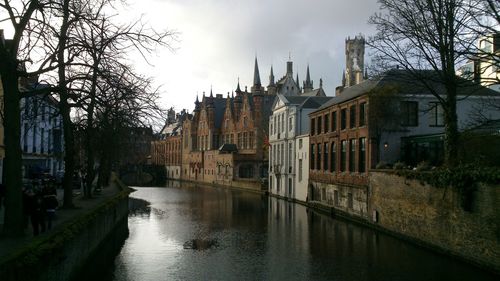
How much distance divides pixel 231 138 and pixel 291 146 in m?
36.8

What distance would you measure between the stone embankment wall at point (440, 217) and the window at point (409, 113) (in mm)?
4855

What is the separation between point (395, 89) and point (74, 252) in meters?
21.7

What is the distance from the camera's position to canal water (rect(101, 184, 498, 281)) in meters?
16.9

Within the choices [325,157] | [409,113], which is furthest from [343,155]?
[409,113]

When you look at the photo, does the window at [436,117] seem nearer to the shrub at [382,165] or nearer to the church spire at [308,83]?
the shrub at [382,165]

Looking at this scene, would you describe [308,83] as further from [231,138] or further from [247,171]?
[247,171]

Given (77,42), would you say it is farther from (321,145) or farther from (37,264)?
(321,145)

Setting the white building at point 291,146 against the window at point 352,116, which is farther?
the white building at point 291,146

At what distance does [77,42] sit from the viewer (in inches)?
510

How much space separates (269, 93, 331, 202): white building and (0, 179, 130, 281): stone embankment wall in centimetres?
2593

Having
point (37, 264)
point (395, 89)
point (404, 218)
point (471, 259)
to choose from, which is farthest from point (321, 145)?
point (37, 264)

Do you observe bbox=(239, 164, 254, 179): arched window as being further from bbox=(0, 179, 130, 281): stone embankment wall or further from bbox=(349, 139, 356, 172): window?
bbox=(0, 179, 130, 281): stone embankment wall

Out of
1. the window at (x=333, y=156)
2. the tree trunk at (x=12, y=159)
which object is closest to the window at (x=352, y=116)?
the window at (x=333, y=156)

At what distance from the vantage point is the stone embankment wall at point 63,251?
31.8ft
